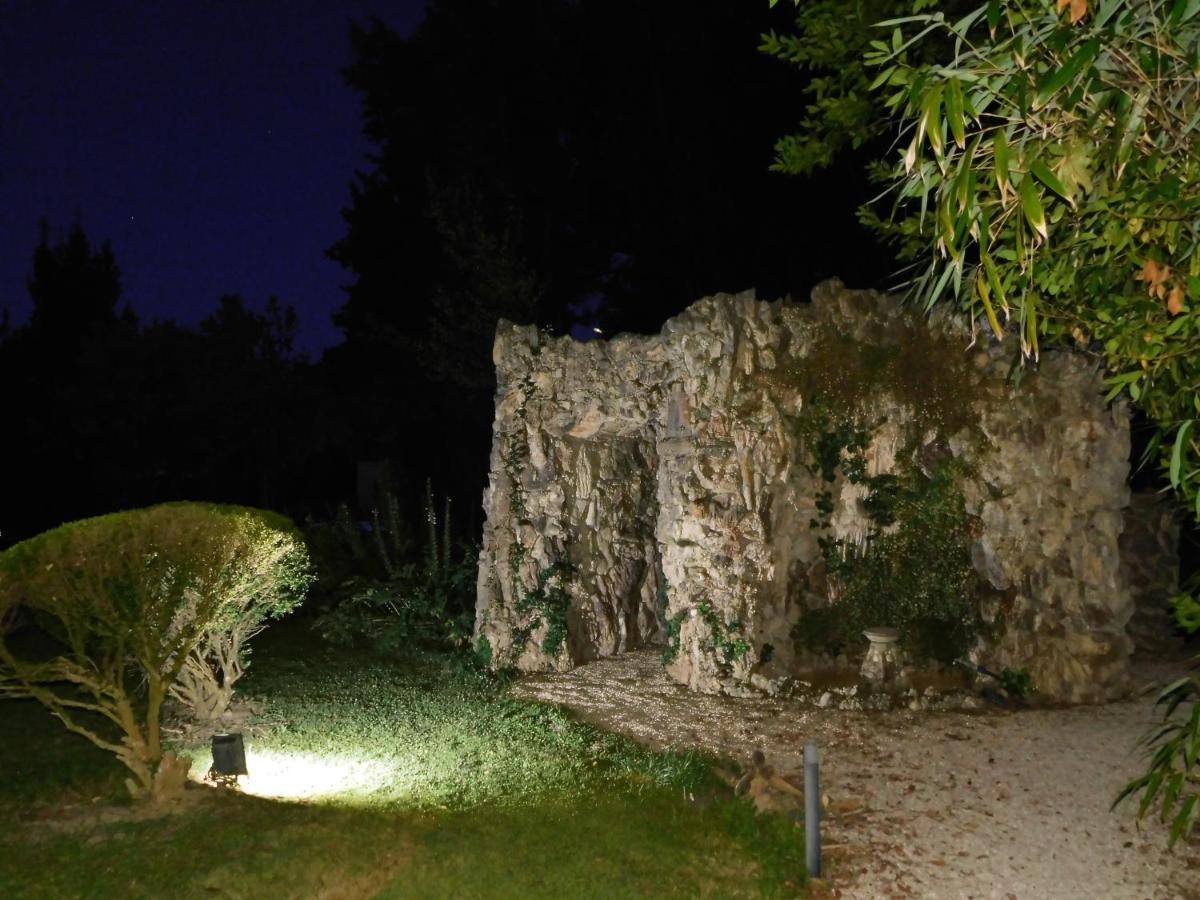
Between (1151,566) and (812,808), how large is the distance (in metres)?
7.23

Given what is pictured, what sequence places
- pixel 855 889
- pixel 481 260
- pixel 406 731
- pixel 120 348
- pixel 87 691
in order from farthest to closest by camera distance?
pixel 120 348
pixel 481 260
pixel 87 691
pixel 406 731
pixel 855 889

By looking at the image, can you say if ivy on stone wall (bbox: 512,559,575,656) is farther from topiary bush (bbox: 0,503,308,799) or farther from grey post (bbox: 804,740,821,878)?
grey post (bbox: 804,740,821,878)

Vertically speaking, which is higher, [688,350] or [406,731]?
[688,350]

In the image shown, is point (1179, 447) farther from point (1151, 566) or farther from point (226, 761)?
point (1151, 566)

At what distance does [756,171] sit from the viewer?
A: 648 inches

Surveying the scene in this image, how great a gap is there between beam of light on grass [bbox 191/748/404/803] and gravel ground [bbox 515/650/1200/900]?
2003 mm

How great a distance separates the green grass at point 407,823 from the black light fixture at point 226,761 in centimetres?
19

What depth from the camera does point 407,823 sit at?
17.8 feet

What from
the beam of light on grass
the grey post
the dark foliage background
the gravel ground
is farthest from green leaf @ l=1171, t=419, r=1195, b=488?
the dark foliage background

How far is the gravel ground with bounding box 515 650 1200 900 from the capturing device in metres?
4.85

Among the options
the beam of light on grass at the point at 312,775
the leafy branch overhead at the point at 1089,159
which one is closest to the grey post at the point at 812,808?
the leafy branch overhead at the point at 1089,159

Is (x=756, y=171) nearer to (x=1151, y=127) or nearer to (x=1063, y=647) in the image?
(x=1063, y=647)

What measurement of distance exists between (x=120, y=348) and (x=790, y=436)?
19304mm

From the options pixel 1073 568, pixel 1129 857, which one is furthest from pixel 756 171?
pixel 1129 857
